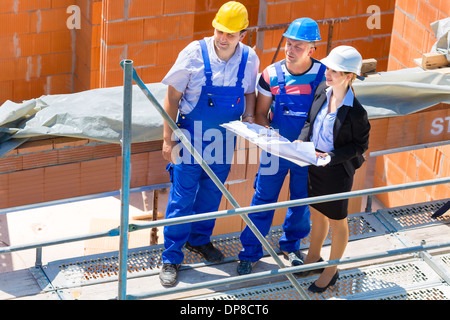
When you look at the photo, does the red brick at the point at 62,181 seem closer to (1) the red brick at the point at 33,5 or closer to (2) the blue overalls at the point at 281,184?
(2) the blue overalls at the point at 281,184

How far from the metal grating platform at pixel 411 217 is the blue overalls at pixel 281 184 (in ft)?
2.89

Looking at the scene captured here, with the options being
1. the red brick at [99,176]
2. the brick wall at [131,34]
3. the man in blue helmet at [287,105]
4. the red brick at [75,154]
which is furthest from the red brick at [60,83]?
the man in blue helmet at [287,105]

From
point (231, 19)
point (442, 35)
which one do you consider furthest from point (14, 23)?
point (231, 19)

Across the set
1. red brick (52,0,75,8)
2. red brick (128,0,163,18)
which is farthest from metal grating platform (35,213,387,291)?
red brick (52,0,75,8)

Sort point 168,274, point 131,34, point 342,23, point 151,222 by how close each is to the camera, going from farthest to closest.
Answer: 1. point 342,23
2. point 131,34
3. point 168,274
4. point 151,222

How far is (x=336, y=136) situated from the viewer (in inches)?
203

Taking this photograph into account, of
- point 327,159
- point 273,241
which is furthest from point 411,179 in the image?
point 327,159

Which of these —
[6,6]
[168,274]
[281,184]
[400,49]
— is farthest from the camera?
[6,6]

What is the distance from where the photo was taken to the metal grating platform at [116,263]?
221 inches

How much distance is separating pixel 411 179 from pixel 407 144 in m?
2.67

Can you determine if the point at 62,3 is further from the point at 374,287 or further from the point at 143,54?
the point at 374,287

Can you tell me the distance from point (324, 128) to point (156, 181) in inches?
63.1

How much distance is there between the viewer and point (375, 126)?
6.77 m

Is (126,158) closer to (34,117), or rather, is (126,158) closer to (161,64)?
(34,117)
